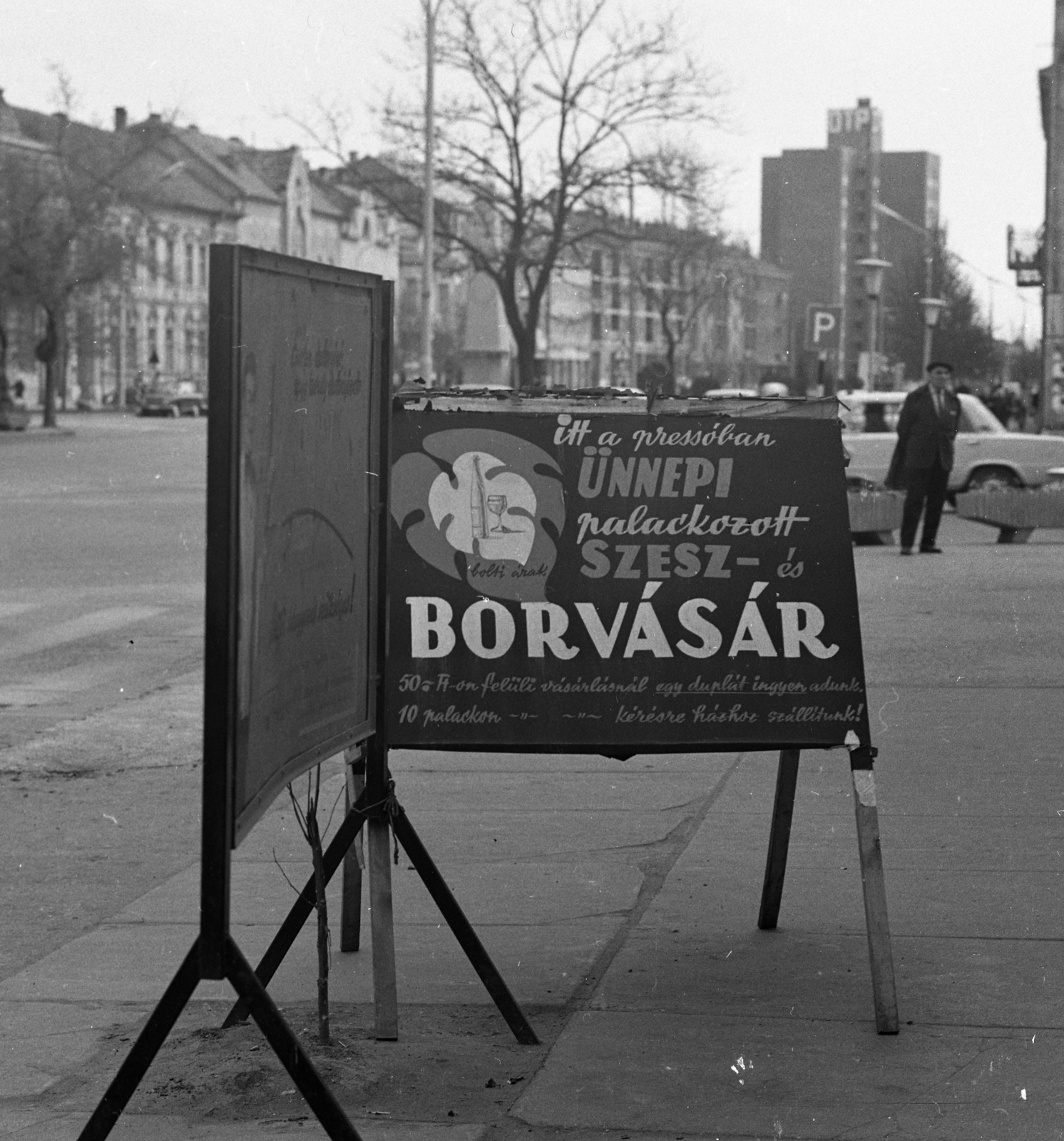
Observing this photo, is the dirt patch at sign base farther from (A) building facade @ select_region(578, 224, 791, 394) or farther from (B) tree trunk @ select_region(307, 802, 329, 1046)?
(A) building facade @ select_region(578, 224, 791, 394)

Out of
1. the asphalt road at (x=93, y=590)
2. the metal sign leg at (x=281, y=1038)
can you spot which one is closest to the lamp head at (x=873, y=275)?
the asphalt road at (x=93, y=590)

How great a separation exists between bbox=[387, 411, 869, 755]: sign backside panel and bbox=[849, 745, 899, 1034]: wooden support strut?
0.85ft

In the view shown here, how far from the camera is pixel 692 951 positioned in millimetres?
5277

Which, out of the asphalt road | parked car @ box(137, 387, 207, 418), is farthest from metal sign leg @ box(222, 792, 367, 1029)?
parked car @ box(137, 387, 207, 418)

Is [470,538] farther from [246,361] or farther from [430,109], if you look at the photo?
[430,109]

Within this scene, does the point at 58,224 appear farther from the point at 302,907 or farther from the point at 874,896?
the point at 874,896

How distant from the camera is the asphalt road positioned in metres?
10.5

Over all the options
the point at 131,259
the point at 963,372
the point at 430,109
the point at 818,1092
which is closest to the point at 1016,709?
the point at 818,1092

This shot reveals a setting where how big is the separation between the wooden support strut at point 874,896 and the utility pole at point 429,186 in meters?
34.8

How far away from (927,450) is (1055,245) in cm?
2080

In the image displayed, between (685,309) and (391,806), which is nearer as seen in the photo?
(391,806)

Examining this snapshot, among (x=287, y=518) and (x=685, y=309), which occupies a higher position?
(x=685, y=309)

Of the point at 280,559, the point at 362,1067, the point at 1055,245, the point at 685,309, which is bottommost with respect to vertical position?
the point at 362,1067

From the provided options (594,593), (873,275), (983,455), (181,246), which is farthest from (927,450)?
(181,246)
